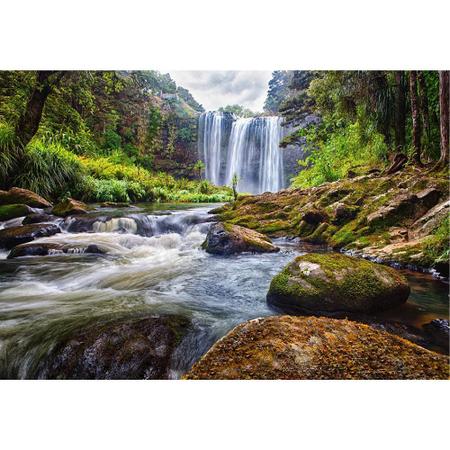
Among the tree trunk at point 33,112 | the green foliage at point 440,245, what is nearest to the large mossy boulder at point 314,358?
the green foliage at point 440,245

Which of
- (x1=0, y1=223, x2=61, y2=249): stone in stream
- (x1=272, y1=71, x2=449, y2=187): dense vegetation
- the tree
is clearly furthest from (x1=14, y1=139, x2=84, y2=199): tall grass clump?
(x1=272, y1=71, x2=449, y2=187): dense vegetation

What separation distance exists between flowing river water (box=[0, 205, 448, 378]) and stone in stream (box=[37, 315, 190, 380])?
7 centimetres

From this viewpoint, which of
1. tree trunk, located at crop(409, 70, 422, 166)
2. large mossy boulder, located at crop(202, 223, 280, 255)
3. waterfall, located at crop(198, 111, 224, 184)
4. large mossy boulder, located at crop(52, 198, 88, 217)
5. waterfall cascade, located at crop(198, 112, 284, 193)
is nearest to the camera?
tree trunk, located at crop(409, 70, 422, 166)

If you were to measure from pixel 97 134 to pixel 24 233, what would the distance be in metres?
1.37

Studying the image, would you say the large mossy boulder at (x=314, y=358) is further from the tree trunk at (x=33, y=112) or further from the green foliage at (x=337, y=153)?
the tree trunk at (x=33, y=112)

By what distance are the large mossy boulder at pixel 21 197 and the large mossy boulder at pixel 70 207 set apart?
259mm

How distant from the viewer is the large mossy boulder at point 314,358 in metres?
1.59

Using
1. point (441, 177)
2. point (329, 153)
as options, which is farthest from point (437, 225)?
point (329, 153)

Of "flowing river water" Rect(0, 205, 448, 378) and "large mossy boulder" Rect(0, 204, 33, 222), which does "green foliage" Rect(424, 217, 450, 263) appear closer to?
"flowing river water" Rect(0, 205, 448, 378)

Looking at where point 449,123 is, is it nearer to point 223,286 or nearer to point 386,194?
point 386,194

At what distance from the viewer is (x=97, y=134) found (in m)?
3.81

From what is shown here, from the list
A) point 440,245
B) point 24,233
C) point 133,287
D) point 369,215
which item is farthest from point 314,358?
point 24,233

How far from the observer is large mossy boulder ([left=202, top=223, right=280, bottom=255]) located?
334 centimetres

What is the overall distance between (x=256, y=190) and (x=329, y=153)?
128 cm
